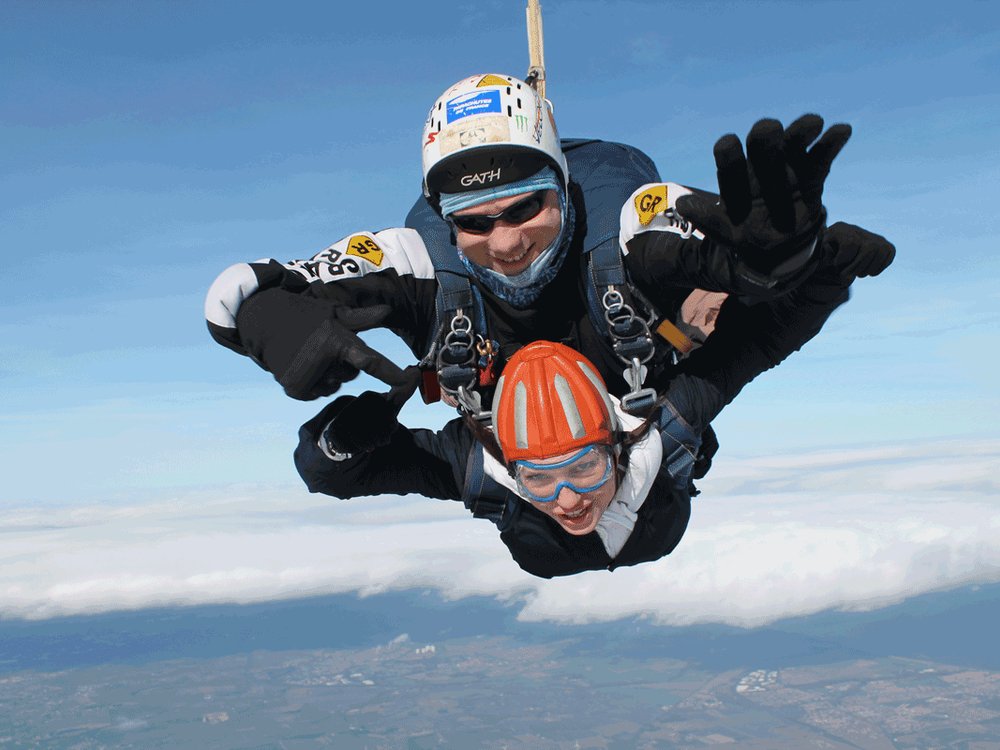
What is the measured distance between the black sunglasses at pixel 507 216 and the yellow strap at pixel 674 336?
861 mm

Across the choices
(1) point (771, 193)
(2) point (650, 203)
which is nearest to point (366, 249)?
(2) point (650, 203)

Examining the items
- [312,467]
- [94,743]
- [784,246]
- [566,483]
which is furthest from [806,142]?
[94,743]

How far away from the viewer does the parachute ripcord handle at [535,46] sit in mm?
5676

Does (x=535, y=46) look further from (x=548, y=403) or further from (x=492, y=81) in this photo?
(x=548, y=403)

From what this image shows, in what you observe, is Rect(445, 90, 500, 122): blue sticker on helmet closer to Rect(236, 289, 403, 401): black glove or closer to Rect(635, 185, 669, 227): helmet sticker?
Rect(635, 185, 669, 227): helmet sticker

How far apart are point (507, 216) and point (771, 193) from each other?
1.52 m

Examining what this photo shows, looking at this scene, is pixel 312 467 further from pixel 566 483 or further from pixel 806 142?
pixel 806 142

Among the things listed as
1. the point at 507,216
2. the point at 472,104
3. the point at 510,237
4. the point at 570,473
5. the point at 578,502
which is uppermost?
the point at 472,104

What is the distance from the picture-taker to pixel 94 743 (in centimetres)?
19388

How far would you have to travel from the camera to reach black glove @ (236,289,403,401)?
3.58 meters

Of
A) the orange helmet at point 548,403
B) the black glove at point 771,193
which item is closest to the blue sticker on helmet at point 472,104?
the orange helmet at point 548,403

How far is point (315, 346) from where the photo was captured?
11.9ft

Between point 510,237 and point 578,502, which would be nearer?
point 510,237

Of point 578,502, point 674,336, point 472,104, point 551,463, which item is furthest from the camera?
point 578,502
